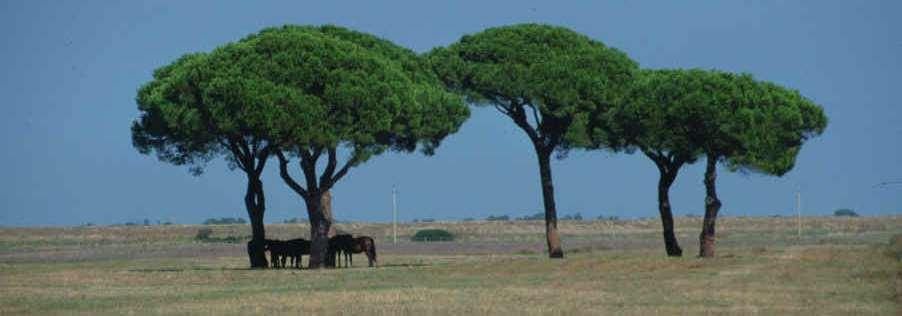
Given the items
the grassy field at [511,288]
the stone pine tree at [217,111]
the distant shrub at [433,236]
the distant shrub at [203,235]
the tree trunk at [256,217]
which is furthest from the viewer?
the distant shrub at [203,235]

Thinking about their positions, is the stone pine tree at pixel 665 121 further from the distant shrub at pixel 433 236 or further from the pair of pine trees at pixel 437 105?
the distant shrub at pixel 433 236

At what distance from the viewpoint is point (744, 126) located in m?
71.6

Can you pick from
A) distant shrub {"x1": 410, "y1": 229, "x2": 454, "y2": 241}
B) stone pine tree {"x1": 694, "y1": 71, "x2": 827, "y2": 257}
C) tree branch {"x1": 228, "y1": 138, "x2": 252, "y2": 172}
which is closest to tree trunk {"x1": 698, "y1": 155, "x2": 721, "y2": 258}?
stone pine tree {"x1": 694, "y1": 71, "x2": 827, "y2": 257}

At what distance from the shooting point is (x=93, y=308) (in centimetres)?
4209

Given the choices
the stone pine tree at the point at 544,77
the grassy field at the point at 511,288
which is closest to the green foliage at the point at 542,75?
the stone pine tree at the point at 544,77

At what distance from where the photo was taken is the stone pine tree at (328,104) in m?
70.4

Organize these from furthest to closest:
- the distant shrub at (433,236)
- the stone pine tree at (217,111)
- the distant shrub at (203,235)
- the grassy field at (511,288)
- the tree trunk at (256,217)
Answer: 1. the distant shrub at (203,235)
2. the distant shrub at (433,236)
3. the tree trunk at (256,217)
4. the stone pine tree at (217,111)
5. the grassy field at (511,288)

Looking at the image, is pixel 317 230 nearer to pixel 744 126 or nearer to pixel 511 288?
pixel 744 126

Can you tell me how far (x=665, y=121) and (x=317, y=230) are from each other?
16.5 metres

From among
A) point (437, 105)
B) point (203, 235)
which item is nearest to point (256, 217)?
point (437, 105)

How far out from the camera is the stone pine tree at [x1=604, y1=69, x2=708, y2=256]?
7319cm

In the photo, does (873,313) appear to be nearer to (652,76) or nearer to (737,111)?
(737,111)

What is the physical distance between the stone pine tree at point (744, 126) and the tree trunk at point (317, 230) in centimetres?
1720

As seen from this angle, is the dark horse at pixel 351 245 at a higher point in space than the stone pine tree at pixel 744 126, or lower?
lower
